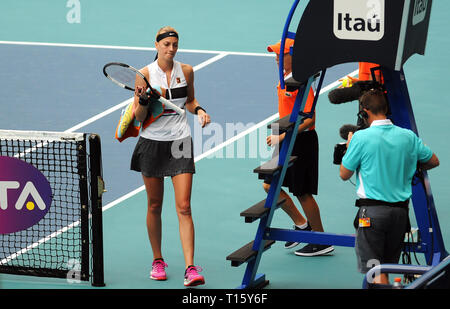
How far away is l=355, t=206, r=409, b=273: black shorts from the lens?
6.60 meters

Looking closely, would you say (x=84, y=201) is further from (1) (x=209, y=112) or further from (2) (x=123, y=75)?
(1) (x=209, y=112)

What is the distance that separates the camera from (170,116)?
778cm

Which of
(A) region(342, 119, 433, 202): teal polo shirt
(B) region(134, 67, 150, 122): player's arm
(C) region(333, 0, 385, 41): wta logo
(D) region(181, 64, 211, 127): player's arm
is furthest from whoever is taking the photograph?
(D) region(181, 64, 211, 127): player's arm

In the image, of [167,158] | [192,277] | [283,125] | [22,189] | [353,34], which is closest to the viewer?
[353,34]

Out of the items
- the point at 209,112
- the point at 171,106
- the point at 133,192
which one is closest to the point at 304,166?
the point at 171,106

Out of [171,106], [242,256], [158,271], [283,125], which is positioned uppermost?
[171,106]

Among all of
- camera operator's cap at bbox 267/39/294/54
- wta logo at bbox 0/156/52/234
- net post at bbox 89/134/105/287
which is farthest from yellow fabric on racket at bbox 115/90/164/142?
camera operator's cap at bbox 267/39/294/54

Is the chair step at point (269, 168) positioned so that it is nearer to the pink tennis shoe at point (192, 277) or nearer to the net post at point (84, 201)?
the pink tennis shoe at point (192, 277)

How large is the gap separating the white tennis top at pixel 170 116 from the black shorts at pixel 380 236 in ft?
6.22

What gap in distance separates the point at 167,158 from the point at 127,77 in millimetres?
773

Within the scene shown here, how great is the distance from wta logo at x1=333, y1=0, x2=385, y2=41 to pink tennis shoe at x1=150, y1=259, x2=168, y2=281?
2.64m

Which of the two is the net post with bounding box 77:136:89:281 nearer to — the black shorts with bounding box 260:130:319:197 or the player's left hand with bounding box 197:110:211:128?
the player's left hand with bounding box 197:110:211:128

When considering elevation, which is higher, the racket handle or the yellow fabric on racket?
the racket handle
